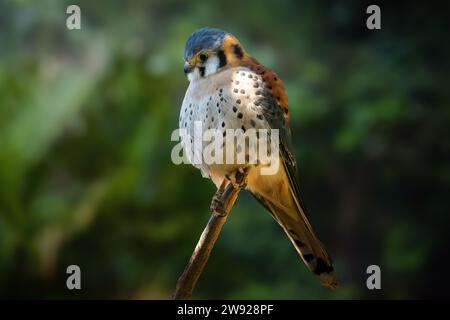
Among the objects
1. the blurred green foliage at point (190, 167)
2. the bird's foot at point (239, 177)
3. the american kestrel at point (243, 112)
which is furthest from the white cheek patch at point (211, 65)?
the blurred green foliage at point (190, 167)

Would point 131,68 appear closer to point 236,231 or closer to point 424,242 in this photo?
point 236,231

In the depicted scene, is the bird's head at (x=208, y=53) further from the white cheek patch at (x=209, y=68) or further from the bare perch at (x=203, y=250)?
the bare perch at (x=203, y=250)

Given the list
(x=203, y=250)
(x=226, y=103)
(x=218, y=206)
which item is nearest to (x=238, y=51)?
(x=226, y=103)

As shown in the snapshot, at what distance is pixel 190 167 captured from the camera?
3.11m

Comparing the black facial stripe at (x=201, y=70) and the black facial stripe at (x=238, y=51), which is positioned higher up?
the black facial stripe at (x=238, y=51)

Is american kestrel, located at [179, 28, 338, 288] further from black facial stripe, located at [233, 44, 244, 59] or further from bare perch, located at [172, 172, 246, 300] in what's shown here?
bare perch, located at [172, 172, 246, 300]

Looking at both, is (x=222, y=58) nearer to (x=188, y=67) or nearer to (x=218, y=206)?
(x=188, y=67)

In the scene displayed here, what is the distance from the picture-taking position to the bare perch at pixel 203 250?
4.14 feet

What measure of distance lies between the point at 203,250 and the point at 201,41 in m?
0.51

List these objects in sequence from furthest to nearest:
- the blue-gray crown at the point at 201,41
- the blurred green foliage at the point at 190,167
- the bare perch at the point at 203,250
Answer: the blurred green foliage at the point at 190,167
the blue-gray crown at the point at 201,41
the bare perch at the point at 203,250

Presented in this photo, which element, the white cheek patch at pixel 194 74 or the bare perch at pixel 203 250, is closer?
the bare perch at pixel 203 250

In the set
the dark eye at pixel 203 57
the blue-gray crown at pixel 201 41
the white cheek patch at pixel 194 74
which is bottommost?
the white cheek patch at pixel 194 74

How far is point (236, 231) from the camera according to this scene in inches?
125

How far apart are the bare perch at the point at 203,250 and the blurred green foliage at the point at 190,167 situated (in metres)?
1.67
